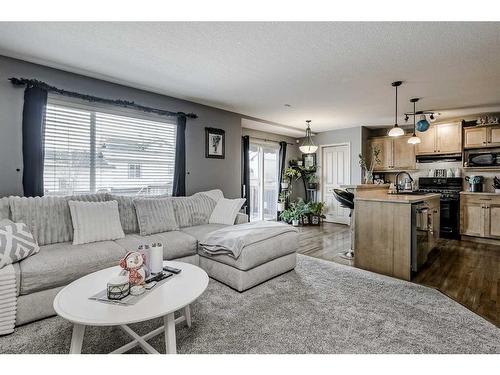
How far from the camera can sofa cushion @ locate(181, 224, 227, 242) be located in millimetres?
3091

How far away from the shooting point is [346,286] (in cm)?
270

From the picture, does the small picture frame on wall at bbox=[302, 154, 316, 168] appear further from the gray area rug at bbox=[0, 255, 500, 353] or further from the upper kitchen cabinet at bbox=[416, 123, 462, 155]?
the gray area rug at bbox=[0, 255, 500, 353]

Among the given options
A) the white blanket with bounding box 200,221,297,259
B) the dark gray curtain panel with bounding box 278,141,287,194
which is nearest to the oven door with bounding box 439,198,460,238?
the dark gray curtain panel with bounding box 278,141,287,194

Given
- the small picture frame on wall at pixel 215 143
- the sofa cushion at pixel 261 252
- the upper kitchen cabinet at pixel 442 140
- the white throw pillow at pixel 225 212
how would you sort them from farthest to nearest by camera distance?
the upper kitchen cabinet at pixel 442 140 < the small picture frame on wall at pixel 215 143 < the white throw pillow at pixel 225 212 < the sofa cushion at pixel 261 252

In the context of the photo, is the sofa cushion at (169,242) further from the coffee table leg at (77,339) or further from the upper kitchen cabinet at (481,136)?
the upper kitchen cabinet at (481,136)

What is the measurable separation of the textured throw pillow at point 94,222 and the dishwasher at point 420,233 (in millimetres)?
3233

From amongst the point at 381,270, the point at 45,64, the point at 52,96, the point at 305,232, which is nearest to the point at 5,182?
the point at 52,96

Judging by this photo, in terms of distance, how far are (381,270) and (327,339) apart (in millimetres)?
1659

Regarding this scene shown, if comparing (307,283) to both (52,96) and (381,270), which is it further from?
(52,96)

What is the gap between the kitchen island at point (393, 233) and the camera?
9.46ft

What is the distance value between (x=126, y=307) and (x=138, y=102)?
10.0 ft

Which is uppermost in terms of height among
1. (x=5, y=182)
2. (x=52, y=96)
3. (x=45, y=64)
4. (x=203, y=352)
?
(x=45, y=64)

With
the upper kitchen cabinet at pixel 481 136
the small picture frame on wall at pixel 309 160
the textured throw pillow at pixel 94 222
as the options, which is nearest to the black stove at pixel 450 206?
the upper kitchen cabinet at pixel 481 136
